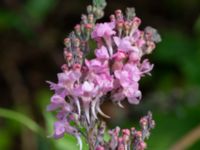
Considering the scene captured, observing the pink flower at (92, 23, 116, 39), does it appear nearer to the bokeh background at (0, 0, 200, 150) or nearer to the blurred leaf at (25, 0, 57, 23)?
the bokeh background at (0, 0, 200, 150)

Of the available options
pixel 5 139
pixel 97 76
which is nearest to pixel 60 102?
pixel 97 76

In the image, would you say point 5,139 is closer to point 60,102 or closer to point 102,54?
point 60,102

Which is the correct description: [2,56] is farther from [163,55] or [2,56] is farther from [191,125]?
[191,125]

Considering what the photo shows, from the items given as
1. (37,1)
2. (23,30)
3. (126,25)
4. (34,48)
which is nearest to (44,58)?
(34,48)

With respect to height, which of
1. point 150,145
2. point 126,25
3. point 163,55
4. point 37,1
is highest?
point 37,1

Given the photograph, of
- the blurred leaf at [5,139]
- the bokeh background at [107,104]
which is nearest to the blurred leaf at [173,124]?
the bokeh background at [107,104]
